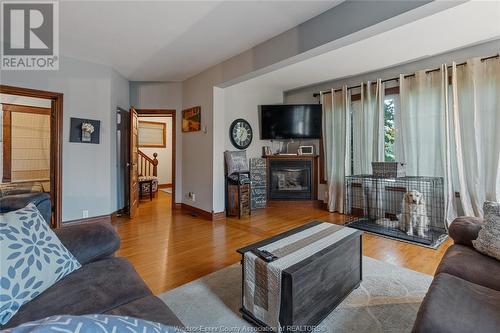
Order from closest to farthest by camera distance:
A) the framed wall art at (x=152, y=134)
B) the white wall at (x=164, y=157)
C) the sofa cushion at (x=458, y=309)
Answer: the sofa cushion at (x=458, y=309), the framed wall art at (x=152, y=134), the white wall at (x=164, y=157)

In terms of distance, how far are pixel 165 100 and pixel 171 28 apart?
2437mm

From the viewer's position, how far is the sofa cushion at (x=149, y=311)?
0.98 m

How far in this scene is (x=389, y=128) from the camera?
13.7ft

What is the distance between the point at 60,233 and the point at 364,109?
4.38 m

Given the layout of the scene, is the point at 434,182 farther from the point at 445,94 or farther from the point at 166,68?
the point at 166,68

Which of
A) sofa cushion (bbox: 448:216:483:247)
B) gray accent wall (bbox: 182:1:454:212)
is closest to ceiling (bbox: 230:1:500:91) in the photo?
gray accent wall (bbox: 182:1:454:212)

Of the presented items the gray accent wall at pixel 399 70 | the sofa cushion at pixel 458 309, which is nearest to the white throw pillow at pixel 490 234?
the sofa cushion at pixel 458 309

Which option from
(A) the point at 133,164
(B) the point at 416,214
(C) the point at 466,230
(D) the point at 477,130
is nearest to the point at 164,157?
(A) the point at 133,164

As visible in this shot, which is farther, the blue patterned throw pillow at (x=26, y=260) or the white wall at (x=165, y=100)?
the white wall at (x=165, y=100)

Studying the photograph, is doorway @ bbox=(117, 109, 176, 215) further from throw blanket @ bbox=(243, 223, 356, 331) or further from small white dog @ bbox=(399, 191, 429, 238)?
small white dog @ bbox=(399, 191, 429, 238)

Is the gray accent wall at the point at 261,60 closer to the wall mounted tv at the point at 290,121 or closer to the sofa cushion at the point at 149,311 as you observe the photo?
the wall mounted tv at the point at 290,121

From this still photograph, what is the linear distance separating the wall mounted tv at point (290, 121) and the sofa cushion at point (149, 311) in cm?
439

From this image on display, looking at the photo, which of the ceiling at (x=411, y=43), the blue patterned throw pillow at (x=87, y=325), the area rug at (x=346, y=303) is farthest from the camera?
the ceiling at (x=411, y=43)

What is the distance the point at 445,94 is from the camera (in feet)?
11.3
